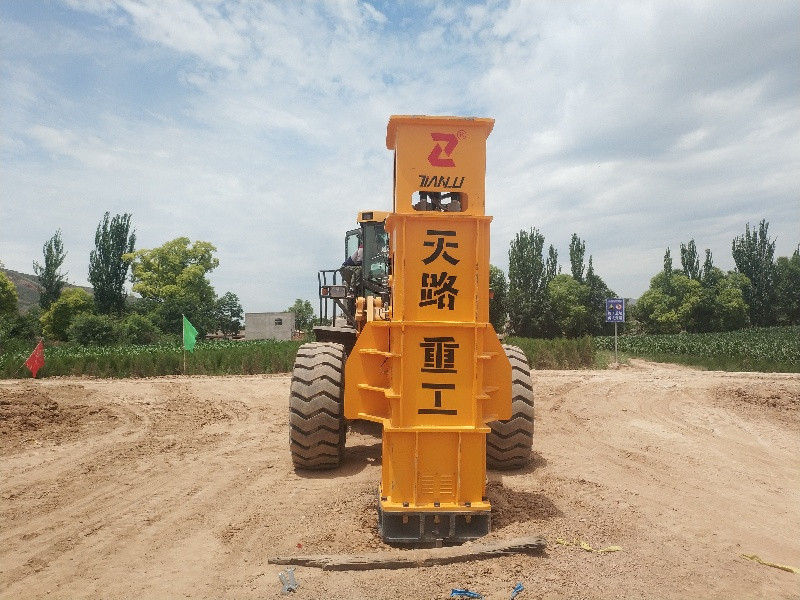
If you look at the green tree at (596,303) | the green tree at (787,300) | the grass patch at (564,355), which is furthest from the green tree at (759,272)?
the grass patch at (564,355)

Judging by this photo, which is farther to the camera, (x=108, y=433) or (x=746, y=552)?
(x=108, y=433)

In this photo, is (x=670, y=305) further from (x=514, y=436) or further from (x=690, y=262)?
(x=514, y=436)

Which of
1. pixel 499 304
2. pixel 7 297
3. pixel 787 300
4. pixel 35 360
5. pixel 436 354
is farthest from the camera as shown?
pixel 787 300

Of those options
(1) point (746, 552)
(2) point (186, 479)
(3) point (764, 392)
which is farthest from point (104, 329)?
(1) point (746, 552)

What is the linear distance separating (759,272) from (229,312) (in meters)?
51.5

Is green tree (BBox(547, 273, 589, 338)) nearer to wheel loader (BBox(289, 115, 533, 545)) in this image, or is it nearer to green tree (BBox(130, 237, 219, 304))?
green tree (BBox(130, 237, 219, 304))

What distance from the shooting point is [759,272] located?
173 feet

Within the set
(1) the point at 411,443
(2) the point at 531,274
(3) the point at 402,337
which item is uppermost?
(2) the point at 531,274

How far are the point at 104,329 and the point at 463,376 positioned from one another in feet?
114

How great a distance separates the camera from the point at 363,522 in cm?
450

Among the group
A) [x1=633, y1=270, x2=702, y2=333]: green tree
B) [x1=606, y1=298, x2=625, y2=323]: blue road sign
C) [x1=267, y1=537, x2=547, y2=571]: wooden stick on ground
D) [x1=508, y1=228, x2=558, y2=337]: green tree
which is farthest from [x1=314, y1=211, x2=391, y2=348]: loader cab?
[x1=633, y1=270, x2=702, y2=333]: green tree

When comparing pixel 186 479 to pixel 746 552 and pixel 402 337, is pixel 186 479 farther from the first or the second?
pixel 746 552

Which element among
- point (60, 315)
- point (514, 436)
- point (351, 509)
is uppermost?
point (60, 315)

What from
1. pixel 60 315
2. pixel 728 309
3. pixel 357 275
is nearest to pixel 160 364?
pixel 357 275
